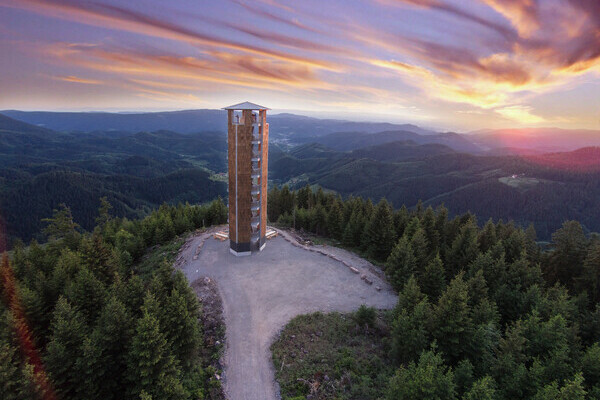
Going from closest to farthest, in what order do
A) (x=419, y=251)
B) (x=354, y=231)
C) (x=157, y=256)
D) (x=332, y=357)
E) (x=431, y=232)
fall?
(x=332, y=357)
(x=419, y=251)
(x=157, y=256)
(x=431, y=232)
(x=354, y=231)

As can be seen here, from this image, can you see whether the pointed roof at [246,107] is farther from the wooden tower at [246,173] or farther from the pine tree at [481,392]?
the pine tree at [481,392]

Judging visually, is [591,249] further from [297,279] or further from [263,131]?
[263,131]

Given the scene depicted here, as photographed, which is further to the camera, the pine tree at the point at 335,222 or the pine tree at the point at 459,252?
the pine tree at the point at 335,222

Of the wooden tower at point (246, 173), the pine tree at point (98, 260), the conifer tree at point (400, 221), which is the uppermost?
the wooden tower at point (246, 173)

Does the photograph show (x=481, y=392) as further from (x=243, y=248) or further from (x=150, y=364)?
(x=243, y=248)

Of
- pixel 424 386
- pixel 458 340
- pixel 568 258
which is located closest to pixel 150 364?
pixel 424 386

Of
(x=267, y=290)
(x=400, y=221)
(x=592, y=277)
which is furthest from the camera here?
(x=400, y=221)

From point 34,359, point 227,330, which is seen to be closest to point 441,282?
point 227,330

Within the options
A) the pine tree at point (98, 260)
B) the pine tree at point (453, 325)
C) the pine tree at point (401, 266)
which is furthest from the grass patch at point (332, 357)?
the pine tree at point (98, 260)
